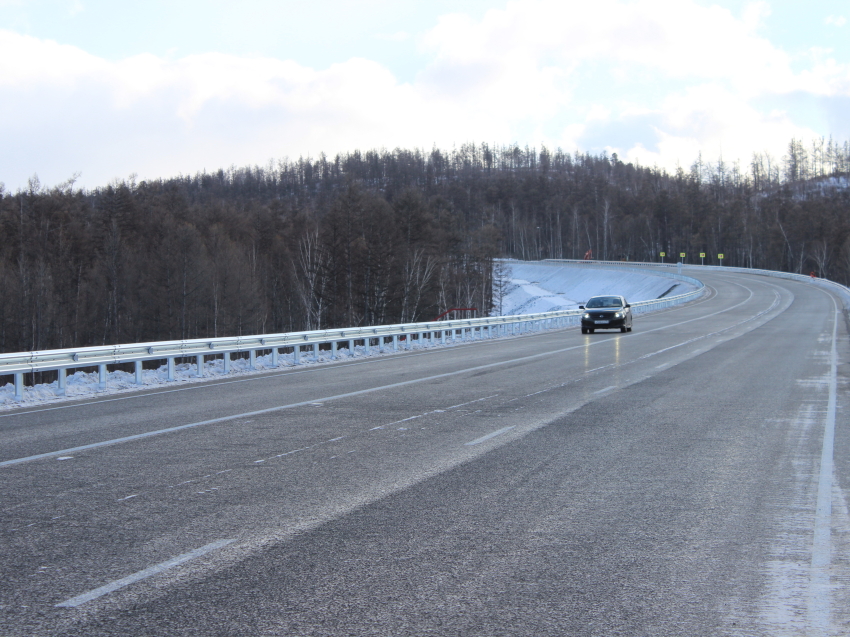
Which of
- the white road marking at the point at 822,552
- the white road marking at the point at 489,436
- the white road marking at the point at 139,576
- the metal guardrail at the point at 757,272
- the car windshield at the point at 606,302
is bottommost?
the white road marking at the point at 489,436

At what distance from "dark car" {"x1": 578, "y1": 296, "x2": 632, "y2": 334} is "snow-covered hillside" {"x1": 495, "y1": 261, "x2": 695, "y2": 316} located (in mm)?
52699

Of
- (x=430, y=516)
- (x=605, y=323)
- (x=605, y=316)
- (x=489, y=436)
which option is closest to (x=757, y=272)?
(x=605, y=316)

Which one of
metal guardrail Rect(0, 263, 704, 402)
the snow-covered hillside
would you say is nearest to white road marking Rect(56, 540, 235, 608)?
metal guardrail Rect(0, 263, 704, 402)

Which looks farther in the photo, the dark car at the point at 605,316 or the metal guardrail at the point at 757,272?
the metal guardrail at the point at 757,272

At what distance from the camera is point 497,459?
834cm

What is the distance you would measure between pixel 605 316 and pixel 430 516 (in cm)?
2969

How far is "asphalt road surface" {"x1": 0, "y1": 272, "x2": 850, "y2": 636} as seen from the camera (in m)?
4.13

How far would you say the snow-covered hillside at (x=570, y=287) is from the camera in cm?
9575

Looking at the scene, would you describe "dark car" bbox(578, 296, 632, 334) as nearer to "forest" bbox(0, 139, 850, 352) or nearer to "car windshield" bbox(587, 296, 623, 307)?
"car windshield" bbox(587, 296, 623, 307)

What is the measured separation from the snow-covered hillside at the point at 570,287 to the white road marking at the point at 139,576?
84.4m

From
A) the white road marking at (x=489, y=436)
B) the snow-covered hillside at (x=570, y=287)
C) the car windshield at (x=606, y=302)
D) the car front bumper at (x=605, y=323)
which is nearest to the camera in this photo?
the white road marking at (x=489, y=436)

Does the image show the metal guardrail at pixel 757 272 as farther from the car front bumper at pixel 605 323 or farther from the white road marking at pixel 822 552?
the white road marking at pixel 822 552

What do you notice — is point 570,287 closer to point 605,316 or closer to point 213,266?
point 213,266

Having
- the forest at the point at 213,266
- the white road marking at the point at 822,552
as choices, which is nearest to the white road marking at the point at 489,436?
the white road marking at the point at 822,552
